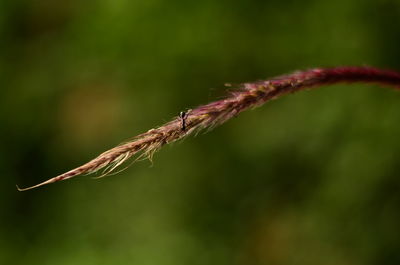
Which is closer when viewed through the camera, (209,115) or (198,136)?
(209,115)

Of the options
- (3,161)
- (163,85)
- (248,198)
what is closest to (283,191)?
(248,198)

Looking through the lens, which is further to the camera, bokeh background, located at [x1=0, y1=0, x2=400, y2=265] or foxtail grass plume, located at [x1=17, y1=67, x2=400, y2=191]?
bokeh background, located at [x1=0, y1=0, x2=400, y2=265]

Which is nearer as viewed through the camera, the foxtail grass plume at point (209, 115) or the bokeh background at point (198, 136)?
the foxtail grass plume at point (209, 115)

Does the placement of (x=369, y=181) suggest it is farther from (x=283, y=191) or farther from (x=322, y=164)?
(x=283, y=191)
